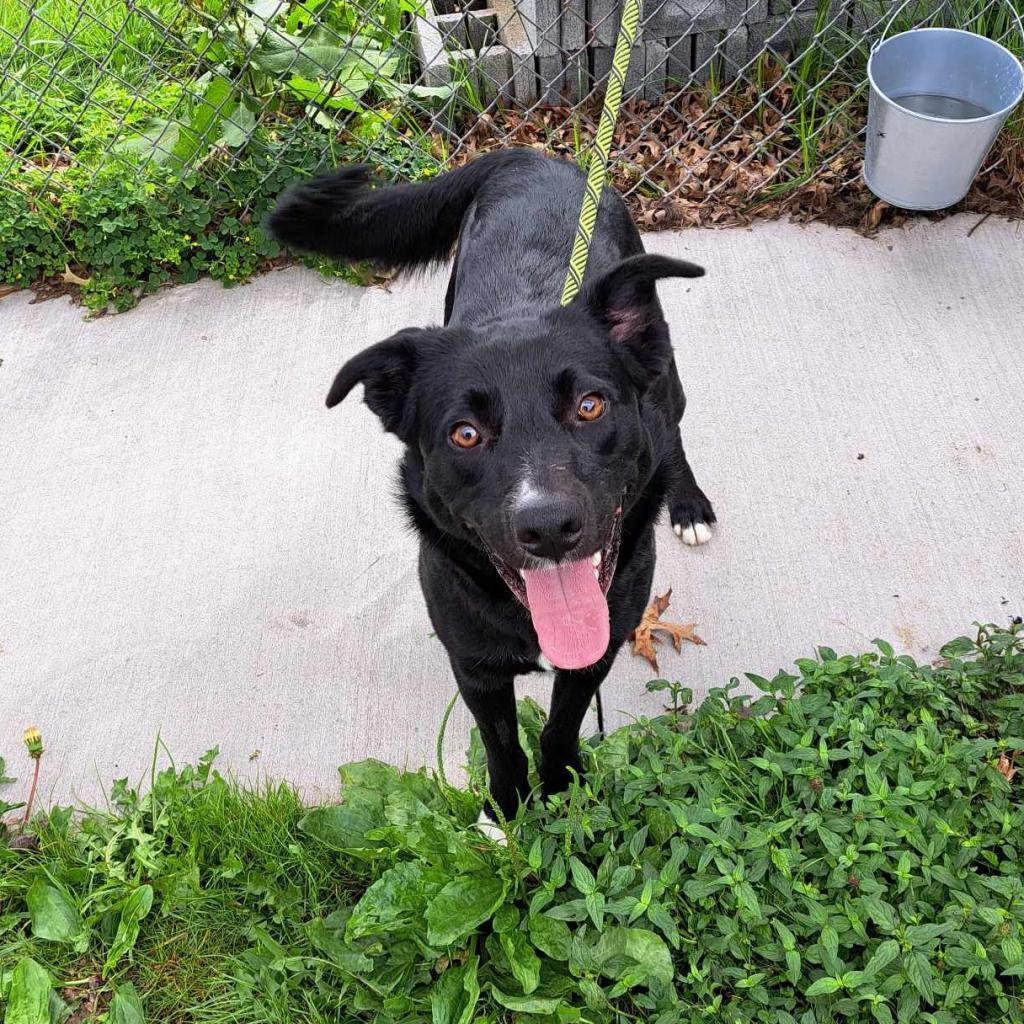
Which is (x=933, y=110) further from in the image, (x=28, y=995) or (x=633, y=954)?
(x=28, y=995)

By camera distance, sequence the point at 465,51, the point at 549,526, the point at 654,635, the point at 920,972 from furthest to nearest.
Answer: the point at 465,51
the point at 654,635
the point at 920,972
the point at 549,526

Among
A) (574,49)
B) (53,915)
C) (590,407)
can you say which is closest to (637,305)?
(590,407)

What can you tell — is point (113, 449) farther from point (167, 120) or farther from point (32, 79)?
point (32, 79)

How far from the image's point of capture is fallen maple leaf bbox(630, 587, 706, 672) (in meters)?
2.80

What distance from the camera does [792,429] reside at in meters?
3.32

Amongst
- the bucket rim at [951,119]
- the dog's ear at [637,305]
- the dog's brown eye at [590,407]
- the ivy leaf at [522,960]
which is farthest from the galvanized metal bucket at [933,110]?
the ivy leaf at [522,960]

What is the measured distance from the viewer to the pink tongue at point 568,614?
1980mm

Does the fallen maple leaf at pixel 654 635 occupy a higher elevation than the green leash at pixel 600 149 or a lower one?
lower

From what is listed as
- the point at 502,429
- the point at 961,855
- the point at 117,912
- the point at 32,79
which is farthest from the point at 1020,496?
the point at 32,79

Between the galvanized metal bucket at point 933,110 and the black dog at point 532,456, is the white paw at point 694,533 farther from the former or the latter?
the galvanized metal bucket at point 933,110

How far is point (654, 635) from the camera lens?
9.37 feet

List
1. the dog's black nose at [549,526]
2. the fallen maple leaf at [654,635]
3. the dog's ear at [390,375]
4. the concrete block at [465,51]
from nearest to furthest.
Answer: the dog's black nose at [549,526], the dog's ear at [390,375], the fallen maple leaf at [654,635], the concrete block at [465,51]

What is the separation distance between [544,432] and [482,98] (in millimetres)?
2877

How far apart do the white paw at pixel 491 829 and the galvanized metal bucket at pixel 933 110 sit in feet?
8.52
